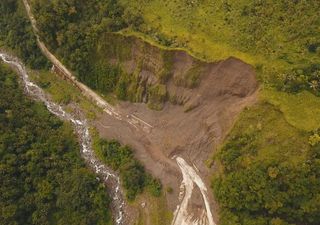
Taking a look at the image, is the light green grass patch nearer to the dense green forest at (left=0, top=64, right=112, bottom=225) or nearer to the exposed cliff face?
the exposed cliff face

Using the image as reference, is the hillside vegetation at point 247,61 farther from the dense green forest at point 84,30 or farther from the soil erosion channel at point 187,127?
the soil erosion channel at point 187,127

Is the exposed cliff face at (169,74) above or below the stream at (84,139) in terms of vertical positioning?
above

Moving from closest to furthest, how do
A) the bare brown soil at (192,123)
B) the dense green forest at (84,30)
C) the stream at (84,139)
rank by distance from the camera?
1. the bare brown soil at (192,123)
2. the stream at (84,139)
3. the dense green forest at (84,30)

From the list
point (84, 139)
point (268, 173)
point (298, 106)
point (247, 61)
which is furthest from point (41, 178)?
point (298, 106)

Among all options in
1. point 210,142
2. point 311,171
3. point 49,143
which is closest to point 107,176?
point 49,143

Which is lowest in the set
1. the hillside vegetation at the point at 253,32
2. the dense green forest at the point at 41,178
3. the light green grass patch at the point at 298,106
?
the dense green forest at the point at 41,178

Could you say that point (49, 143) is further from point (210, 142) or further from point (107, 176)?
point (210, 142)

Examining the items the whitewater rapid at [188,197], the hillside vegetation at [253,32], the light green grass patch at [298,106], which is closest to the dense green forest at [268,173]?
the light green grass patch at [298,106]
